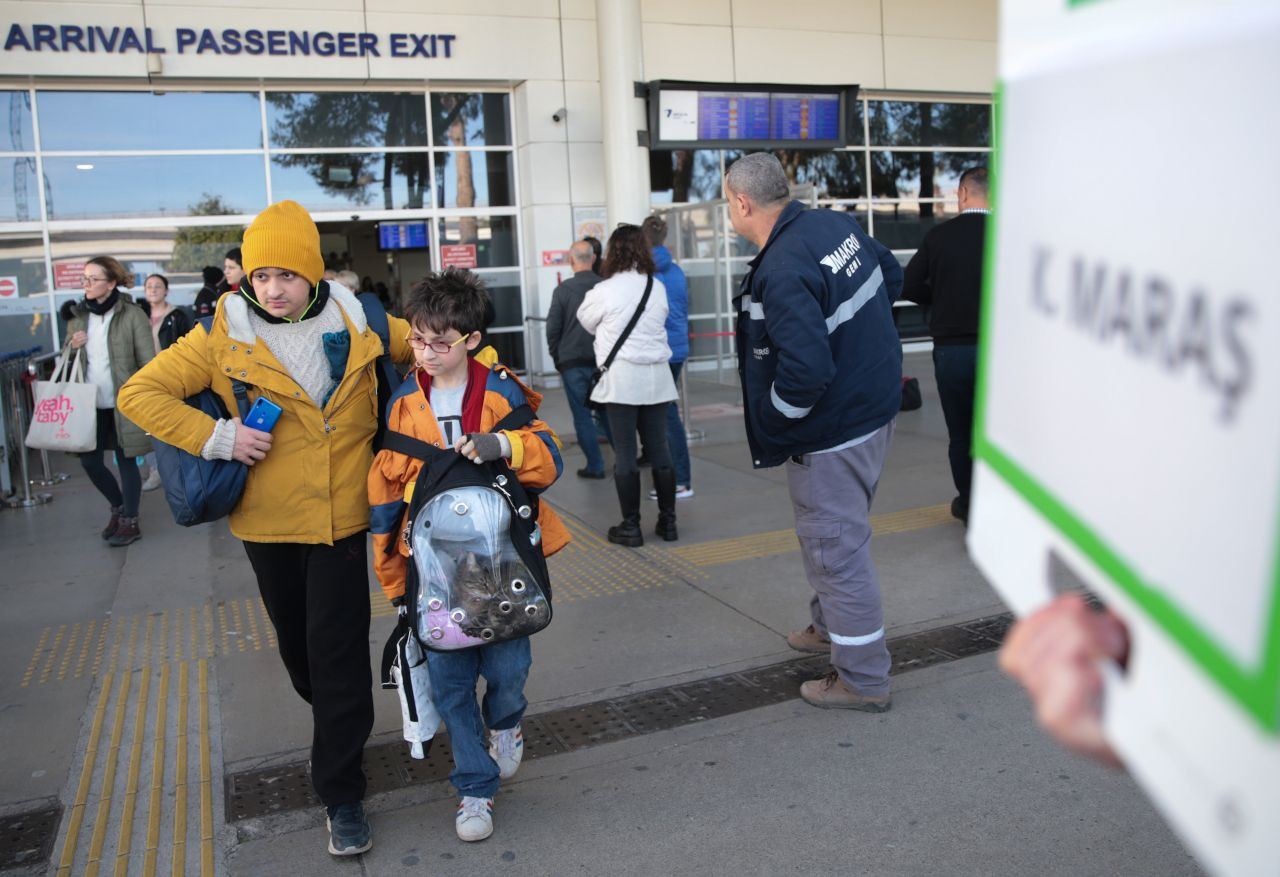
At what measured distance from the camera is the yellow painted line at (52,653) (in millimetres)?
4977

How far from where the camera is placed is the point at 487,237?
14.9 m

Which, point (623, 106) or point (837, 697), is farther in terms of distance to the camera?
point (623, 106)

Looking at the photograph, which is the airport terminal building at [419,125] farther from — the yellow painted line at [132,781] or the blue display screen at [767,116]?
the yellow painted line at [132,781]

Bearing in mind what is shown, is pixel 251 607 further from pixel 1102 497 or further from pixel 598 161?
pixel 598 161

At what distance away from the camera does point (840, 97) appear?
14.1 meters

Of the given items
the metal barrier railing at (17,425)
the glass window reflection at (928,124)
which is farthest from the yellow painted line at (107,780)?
the glass window reflection at (928,124)

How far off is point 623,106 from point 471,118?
9.39 ft

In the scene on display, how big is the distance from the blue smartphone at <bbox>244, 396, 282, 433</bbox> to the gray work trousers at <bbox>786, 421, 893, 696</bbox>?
1855 mm

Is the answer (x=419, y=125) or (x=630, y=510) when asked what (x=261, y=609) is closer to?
(x=630, y=510)

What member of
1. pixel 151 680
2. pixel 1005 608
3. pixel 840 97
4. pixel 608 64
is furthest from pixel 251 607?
pixel 840 97

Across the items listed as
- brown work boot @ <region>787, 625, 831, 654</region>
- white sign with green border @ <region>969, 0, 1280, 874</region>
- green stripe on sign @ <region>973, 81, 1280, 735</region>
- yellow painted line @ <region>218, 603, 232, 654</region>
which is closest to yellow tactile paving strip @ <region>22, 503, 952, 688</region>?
yellow painted line @ <region>218, 603, 232, 654</region>

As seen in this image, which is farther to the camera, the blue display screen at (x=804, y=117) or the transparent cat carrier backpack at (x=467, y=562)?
the blue display screen at (x=804, y=117)

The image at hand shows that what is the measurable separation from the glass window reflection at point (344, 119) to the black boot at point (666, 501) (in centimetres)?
920

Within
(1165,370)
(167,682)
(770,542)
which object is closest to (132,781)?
(167,682)
